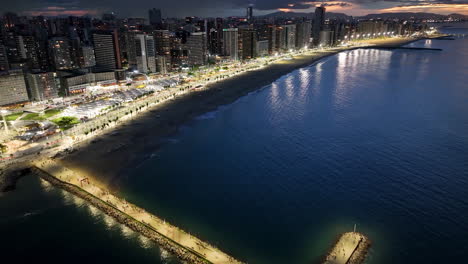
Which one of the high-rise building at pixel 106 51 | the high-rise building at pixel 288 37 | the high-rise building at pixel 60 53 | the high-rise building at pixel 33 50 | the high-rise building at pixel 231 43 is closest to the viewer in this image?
the high-rise building at pixel 106 51

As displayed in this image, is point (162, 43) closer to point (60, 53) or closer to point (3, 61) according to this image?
point (60, 53)

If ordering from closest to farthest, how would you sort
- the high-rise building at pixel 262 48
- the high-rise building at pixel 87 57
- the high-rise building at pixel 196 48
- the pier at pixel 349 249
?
the pier at pixel 349 249 < the high-rise building at pixel 87 57 < the high-rise building at pixel 196 48 < the high-rise building at pixel 262 48

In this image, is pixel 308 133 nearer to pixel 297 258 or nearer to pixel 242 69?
pixel 297 258

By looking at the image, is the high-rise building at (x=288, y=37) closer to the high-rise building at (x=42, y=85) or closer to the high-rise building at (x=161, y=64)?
the high-rise building at (x=161, y=64)

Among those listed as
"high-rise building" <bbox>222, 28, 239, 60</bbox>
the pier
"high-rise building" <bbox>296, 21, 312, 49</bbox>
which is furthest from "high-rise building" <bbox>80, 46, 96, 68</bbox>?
"high-rise building" <bbox>296, 21, 312, 49</bbox>

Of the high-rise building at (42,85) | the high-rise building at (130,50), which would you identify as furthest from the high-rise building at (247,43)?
the high-rise building at (42,85)

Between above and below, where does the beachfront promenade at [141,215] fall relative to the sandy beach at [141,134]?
below

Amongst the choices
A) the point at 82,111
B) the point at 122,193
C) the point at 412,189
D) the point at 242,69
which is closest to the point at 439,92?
the point at 412,189
